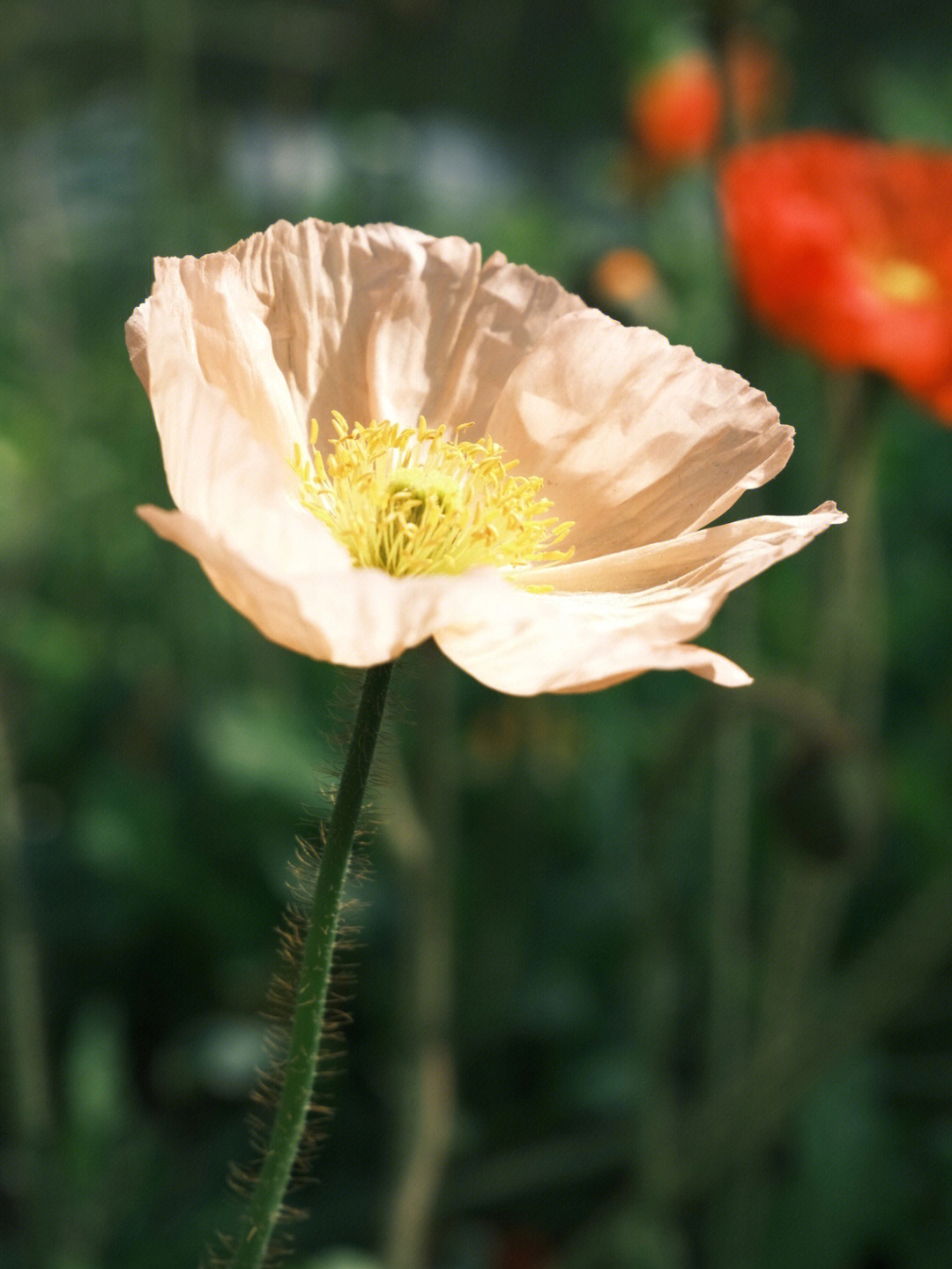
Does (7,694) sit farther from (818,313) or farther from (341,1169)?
(818,313)

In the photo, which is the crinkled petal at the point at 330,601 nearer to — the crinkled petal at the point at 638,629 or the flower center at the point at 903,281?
the crinkled petal at the point at 638,629

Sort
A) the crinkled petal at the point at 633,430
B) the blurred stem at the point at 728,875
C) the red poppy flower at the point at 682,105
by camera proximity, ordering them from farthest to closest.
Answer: the red poppy flower at the point at 682,105 < the blurred stem at the point at 728,875 < the crinkled petal at the point at 633,430

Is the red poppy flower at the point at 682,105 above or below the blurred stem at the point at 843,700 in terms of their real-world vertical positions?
above

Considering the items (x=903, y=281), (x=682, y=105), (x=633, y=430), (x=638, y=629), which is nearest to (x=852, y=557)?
(x=903, y=281)

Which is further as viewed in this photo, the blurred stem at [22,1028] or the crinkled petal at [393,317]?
the blurred stem at [22,1028]

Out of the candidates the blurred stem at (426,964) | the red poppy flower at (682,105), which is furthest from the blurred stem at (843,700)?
the red poppy flower at (682,105)

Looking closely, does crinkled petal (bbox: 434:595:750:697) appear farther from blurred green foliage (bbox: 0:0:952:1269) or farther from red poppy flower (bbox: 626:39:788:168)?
red poppy flower (bbox: 626:39:788:168)

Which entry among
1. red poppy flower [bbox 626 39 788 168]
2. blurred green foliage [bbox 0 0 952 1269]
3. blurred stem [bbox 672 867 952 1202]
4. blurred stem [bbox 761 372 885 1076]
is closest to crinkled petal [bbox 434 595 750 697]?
blurred green foliage [bbox 0 0 952 1269]

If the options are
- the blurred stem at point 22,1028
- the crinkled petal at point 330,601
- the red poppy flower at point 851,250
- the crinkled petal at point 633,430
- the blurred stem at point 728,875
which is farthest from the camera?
the blurred stem at point 728,875
